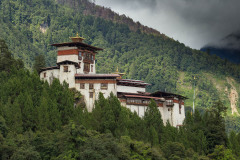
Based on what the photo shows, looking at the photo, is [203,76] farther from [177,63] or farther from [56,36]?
[56,36]

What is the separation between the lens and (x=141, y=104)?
68.9m

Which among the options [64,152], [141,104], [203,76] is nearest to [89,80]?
[141,104]

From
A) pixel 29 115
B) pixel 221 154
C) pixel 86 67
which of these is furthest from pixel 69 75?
pixel 221 154

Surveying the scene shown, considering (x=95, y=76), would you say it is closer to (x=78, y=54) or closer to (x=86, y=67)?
(x=86, y=67)

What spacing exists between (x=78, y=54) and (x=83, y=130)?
25852 millimetres

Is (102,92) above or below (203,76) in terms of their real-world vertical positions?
below

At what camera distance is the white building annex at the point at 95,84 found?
67.5 m

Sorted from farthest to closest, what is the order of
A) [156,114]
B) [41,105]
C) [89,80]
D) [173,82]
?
[173,82], [89,80], [156,114], [41,105]

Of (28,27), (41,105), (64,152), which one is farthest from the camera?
(28,27)

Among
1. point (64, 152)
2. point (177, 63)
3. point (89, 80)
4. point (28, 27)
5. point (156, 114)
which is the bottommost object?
point (64, 152)

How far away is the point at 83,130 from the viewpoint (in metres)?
48.7

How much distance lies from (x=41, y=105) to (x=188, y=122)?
2437cm

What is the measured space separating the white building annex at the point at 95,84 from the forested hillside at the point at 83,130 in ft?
7.99

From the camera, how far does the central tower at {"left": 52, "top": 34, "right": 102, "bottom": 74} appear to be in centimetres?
7225
